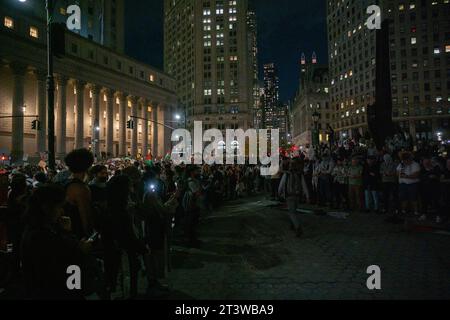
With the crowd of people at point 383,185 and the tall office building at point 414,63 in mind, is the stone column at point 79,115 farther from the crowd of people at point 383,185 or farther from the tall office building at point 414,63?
the tall office building at point 414,63

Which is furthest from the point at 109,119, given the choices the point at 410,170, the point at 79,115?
the point at 410,170

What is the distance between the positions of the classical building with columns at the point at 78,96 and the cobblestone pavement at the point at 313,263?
74.0 ft

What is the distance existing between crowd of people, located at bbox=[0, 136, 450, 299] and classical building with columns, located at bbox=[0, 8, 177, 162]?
21.2m

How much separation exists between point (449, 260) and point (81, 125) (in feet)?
192

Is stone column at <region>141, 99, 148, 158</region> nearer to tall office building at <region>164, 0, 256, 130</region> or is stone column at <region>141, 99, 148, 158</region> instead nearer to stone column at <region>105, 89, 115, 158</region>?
stone column at <region>105, 89, 115, 158</region>

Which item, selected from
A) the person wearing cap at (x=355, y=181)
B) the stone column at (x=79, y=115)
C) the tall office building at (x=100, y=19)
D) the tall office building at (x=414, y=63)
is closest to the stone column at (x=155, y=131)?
the tall office building at (x=100, y=19)

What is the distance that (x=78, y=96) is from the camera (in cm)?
5434

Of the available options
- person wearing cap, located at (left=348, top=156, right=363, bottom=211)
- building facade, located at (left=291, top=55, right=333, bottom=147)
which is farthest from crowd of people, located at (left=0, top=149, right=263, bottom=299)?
building facade, located at (left=291, top=55, right=333, bottom=147)

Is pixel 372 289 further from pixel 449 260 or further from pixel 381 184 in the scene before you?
pixel 381 184

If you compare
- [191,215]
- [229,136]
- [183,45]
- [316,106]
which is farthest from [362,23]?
[191,215]

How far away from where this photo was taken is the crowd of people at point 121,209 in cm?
241

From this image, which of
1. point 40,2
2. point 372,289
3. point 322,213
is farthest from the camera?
point 40,2

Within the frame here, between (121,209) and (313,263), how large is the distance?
4118 millimetres
